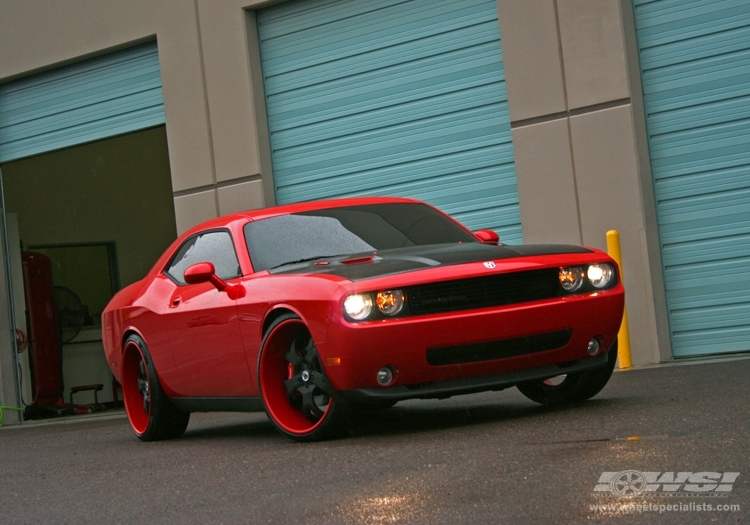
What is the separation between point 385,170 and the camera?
13.0m

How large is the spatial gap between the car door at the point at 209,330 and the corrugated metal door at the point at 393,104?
4.76m

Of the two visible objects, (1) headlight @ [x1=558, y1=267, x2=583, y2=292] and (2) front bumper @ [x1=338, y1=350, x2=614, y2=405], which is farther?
(1) headlight @ [x1=558, y1=267, x2=583, y2=292]

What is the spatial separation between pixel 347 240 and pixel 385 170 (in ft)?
19.4

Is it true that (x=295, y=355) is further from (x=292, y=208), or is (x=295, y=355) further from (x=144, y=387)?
(x=144, y=387)

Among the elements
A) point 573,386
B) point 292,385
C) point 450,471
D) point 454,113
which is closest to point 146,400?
point 292,385

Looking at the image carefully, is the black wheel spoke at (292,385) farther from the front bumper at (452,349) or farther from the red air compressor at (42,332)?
the red air compressor at (42,332)

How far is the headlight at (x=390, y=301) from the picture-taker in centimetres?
599

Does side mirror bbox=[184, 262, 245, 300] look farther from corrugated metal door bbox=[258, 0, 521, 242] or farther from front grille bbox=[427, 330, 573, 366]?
corrugated metal door bbox=[258, 0, 521, 242]

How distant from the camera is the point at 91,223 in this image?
925 inches

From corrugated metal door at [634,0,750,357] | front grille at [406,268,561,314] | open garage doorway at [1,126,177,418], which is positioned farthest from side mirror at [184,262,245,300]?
open garage doorway at [1,126,177,418]

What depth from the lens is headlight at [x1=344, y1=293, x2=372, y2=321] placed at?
5992 millimetres

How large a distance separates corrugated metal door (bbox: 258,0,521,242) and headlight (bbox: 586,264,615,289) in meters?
5.37

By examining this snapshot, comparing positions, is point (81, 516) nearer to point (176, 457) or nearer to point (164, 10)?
point (176, 457)
